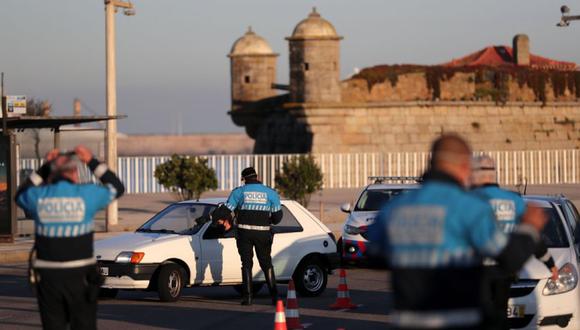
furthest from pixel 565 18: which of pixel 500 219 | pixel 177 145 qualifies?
pixel 177 145

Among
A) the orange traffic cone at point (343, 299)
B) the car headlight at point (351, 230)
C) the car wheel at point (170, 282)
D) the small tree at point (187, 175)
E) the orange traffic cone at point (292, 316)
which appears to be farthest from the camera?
the small tree at point (187, 175)

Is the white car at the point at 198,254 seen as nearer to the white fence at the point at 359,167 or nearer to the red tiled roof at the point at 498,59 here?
the white fence at the point at 359,167

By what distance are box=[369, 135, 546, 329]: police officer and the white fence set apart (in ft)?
128

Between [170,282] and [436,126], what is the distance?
123ft

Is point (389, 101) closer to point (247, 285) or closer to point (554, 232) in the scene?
point (247, 285)

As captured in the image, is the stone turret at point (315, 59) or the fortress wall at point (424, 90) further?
the fortress wall at point (424, 90)

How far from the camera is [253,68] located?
5603cm

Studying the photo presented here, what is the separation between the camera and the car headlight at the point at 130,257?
51.0 feet

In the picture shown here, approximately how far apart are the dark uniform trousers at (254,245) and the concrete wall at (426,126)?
112ft

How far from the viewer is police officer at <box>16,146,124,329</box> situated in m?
8.77

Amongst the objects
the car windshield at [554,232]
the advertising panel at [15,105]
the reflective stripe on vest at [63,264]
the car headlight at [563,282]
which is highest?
the advertising panel at [15,105]

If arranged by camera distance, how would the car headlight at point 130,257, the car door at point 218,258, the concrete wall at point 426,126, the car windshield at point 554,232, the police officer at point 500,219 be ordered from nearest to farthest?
the police officer at point 500,219 < the car windshield at point 554,232 < the car headlight at point 130,257 < the car door at point 218,258 < the concrete wall at point 426,126

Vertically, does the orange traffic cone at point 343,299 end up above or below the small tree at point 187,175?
below

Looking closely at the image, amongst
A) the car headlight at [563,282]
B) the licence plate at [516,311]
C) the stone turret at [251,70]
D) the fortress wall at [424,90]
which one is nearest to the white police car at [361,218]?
the car headlight at [563,282]
